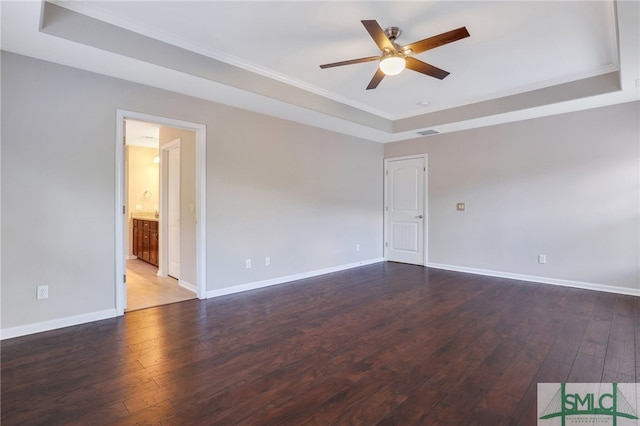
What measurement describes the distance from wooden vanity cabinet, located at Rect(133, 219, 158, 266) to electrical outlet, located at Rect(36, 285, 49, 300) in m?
2.89

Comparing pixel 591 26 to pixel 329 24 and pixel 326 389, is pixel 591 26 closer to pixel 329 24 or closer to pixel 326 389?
pixel 329 24

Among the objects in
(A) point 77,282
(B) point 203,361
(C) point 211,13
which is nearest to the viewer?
(B) point 203,361

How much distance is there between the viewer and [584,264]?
14.4ft

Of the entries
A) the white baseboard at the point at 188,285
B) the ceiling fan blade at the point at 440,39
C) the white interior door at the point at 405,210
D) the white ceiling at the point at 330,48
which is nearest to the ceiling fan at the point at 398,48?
the ceiling fan blade at the point at 440,39

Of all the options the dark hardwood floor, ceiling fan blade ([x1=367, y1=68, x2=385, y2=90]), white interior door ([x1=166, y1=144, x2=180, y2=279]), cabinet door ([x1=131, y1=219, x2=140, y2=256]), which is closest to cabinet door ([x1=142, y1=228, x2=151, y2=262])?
cabinet door ([x1=131, y1=219, x2=140, y2=256])

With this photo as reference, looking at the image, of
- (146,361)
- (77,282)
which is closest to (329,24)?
(146,361)

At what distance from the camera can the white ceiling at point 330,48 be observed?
254 cm

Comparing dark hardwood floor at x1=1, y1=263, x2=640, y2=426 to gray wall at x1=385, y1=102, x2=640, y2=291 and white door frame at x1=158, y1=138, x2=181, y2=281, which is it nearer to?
gray wall at x1=385, y1=102, x2=640, y2=291

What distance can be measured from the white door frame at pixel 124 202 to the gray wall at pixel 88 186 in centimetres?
5

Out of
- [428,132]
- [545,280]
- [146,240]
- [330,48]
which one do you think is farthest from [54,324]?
[545,280]

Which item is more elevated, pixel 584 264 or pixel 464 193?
pixel 464 193

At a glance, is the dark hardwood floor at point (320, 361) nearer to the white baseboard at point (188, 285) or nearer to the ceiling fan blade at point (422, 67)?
the white baseboard at point (188, 285)

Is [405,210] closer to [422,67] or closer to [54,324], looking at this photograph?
[422,67]

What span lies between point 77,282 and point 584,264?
6301 millimetres
